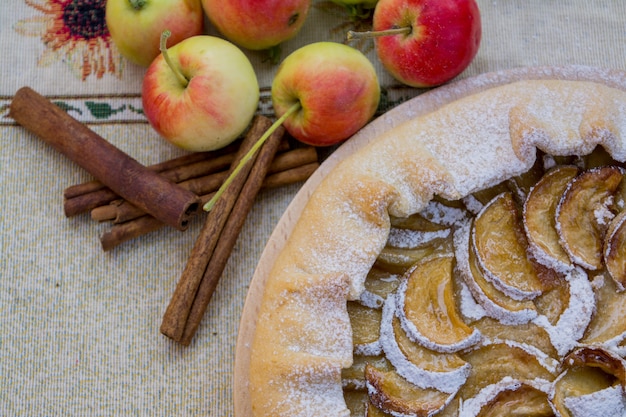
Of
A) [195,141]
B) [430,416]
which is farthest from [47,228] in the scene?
[430,416]

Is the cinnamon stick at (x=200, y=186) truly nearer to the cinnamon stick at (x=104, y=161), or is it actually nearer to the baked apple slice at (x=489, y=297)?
the cinnamon stick at (x=104, y=161)

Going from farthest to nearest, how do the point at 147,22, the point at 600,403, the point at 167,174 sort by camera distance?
the point at 167,174
the point at 147,22
the point at 600,403

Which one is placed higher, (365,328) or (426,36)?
(426,36)

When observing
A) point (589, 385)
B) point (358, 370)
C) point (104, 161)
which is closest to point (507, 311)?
point (589, 385)

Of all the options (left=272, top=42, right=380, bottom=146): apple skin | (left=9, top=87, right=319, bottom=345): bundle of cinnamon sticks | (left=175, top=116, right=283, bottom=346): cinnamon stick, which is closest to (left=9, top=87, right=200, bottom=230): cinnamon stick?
(left=9, top=87, right=319, bottom=345): bundle of cinnamon sticks

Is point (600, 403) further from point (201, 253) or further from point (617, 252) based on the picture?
point (201, 253)

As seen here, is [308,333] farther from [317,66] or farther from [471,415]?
[317,66]
